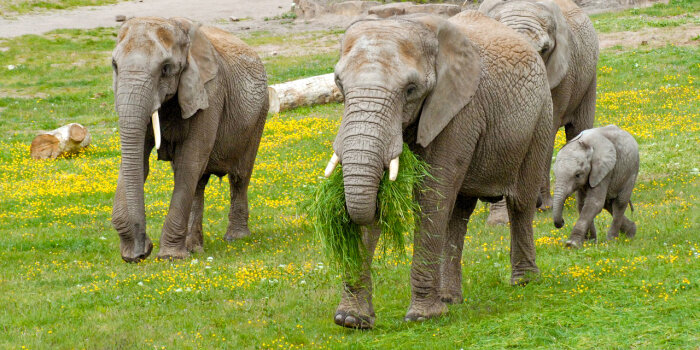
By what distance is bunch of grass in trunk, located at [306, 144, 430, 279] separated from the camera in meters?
8.24

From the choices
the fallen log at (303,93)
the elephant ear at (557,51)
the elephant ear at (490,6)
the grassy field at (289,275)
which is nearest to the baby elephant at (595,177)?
the grassy field at (289,275)

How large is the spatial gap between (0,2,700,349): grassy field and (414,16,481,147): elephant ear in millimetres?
1308

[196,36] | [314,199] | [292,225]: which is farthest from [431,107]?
[292,225]

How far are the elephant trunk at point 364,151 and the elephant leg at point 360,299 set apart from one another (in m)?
0.87

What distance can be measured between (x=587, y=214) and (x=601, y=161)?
77 centimetres

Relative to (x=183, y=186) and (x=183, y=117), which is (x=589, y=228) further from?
(x=183, y=117)

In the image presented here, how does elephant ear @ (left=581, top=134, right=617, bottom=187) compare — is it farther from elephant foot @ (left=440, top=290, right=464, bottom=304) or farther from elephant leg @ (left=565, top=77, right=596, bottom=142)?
elephant foot @ (left=440, top=290, right=464, bottom=304)

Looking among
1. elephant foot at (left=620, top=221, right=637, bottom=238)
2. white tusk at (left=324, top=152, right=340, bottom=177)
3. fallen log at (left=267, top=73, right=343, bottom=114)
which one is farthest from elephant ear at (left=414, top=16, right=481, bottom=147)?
fallen log at (left=267, top=73, right=343, bottom=114)

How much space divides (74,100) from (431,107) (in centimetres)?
2397

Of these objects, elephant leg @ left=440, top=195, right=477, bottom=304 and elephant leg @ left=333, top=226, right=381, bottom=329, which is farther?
elephant leg @ left=440, top=195, right=477, bottom=304

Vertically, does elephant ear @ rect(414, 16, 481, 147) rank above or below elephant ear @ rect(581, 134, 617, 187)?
above

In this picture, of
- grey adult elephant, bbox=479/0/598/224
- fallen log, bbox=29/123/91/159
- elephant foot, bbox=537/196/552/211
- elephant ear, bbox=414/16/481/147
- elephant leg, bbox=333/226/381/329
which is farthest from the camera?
fallen log, bbox=29/123/91/159

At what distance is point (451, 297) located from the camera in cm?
1020

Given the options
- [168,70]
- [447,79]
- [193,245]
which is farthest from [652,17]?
[447,79]
